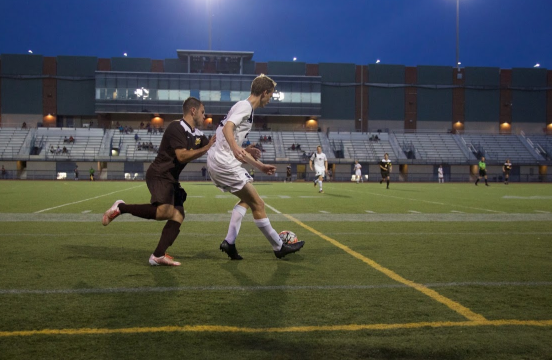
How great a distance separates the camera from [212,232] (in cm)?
887

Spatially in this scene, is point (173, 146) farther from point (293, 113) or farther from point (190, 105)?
point (293, 113)

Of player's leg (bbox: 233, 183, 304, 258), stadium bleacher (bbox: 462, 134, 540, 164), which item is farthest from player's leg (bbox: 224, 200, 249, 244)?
stadium bleacher (bbox: 462, 134, 540, 164)

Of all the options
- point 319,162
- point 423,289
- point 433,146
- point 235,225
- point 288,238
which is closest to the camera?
point 423,289

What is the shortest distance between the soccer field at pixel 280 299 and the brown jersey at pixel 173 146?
1.10 meters

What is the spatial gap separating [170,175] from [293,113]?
61.7 meters

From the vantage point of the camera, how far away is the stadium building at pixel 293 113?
191 feet

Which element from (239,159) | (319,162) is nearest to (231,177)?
(239,159)

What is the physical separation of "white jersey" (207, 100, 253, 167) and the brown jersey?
10.8 inches

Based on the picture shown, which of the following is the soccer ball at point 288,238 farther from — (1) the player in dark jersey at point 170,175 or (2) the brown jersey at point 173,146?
(2) the brown jersey at point 173,146

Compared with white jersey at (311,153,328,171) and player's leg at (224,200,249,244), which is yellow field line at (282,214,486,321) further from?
white jersey at (311,153,328,171)

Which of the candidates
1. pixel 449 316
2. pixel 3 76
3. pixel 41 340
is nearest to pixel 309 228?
pixel 449 316

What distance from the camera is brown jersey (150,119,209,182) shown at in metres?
5.72

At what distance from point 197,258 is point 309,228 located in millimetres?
3722

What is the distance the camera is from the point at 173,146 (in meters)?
5.73
